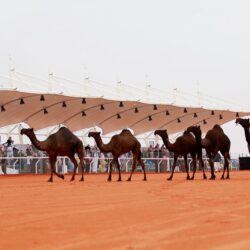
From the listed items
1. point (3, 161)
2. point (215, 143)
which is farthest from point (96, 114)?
point (215, 143)

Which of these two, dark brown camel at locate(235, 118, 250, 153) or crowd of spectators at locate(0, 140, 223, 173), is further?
crowd of spectators at locate(0, 140, 223, 173)

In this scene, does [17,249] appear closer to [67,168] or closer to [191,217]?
[191,217]

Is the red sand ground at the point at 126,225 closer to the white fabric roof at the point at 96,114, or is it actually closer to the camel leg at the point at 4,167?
the camel leg at the point at 4,167

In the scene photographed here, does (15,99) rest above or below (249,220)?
above

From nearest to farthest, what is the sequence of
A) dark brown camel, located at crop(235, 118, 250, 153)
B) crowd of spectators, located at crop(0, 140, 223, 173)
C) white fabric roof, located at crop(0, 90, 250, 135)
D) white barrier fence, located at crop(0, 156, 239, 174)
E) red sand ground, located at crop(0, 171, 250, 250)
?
red sand ground, located at crop(0, 171, 250, 250), dark brown camel, located at crop(235, 118, 250, 153), white barrier fence, located at crop(0, 156, 239, 174), crowd of spectators, located at crop(0, 140, 223, 173), white fabric roof, located at crop(0, 90, 250, 135)

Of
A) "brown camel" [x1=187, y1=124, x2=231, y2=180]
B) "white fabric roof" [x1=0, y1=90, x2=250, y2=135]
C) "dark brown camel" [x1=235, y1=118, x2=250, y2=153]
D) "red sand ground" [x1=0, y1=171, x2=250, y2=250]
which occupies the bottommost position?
"red sand ground" [x1=0, y1=171, x2=250, y2=250]

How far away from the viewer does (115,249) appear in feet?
10.0

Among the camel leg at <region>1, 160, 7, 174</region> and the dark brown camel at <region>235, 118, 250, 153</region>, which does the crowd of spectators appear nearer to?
the camel leg at <region>1, 160, 7, 174</region>

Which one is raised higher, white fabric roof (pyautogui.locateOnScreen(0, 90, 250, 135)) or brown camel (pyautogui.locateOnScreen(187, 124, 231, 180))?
white fabric roof (pyautogui.locateOnScreen(0, 90, 250, 135))

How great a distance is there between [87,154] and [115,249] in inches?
940

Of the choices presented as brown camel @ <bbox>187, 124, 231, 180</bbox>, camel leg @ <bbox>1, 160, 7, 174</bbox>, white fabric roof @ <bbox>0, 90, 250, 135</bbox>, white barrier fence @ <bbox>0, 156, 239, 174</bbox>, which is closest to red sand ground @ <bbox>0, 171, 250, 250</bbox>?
brown camel @ <bbox>187, 124, 231, 180</bbox>

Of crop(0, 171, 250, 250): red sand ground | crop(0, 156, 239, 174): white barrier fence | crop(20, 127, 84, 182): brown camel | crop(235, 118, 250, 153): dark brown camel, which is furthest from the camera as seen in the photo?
crop(0, 156, 239, 174): white barrier fence

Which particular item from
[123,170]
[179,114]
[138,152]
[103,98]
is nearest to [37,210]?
[138,152]

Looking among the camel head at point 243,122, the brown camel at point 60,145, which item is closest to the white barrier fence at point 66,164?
the brown camel at point 60,145
